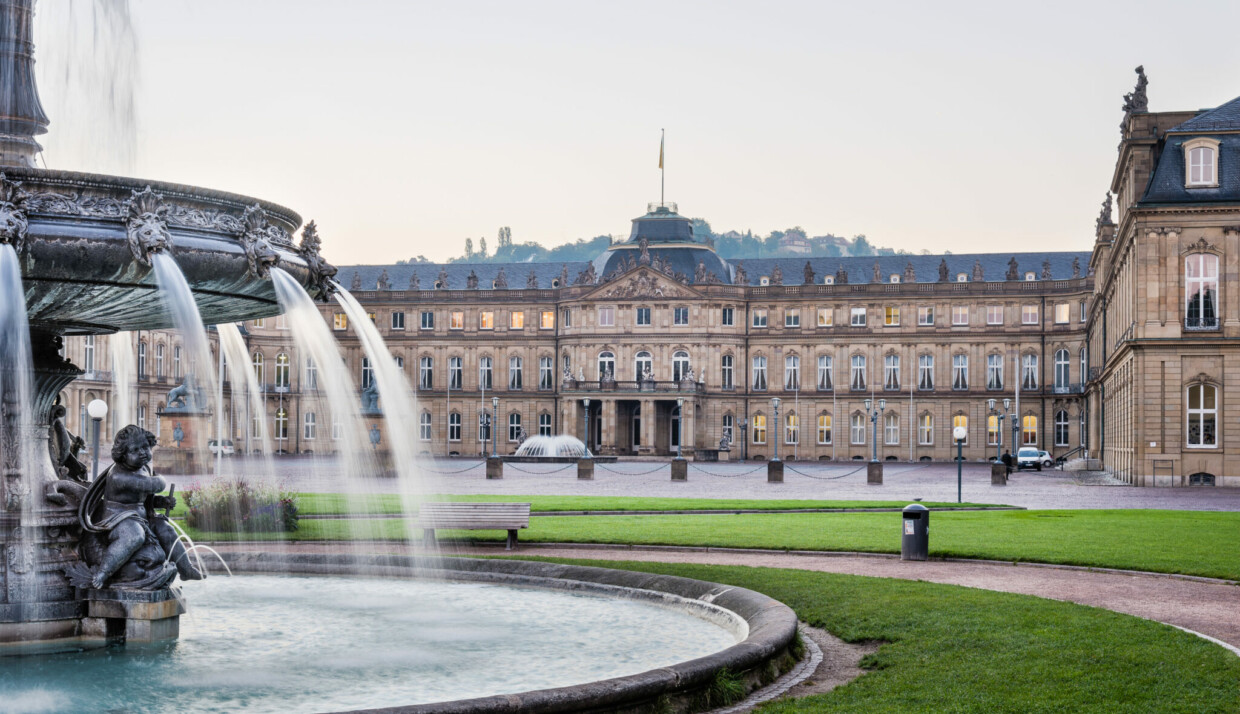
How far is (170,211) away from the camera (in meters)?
10.1

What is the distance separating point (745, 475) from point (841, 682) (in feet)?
165

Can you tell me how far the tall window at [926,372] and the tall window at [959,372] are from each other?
1.38 meters

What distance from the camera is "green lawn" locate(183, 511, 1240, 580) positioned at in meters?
20.0

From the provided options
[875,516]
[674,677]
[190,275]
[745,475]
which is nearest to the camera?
[674,677]

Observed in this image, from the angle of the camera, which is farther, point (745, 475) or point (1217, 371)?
point (745, 475)

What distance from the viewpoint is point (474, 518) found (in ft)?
66.4

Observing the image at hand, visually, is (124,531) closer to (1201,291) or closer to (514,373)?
(1201,291)

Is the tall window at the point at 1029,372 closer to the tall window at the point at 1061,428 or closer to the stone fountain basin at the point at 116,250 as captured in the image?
the tall window at the point at 1061,428

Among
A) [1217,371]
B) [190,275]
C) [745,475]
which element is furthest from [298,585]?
[745,475]

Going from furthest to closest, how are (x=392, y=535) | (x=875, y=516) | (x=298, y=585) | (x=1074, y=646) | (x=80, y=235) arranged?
(x=875, y=516), (x=392, y=535), (x=298, y=585), (x=1074, y=646), (x=80, y=235)

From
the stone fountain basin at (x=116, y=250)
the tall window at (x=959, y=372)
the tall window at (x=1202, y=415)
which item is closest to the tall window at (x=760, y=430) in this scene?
the tall window at (x=959, y=372)

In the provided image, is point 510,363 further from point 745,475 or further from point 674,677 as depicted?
point 674,677

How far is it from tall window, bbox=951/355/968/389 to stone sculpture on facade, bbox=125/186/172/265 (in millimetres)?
85921

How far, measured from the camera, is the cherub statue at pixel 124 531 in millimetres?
10773
